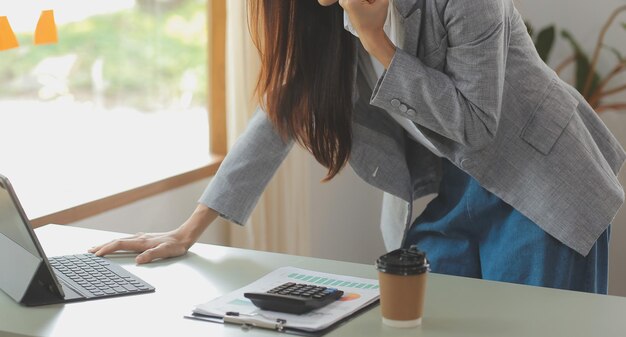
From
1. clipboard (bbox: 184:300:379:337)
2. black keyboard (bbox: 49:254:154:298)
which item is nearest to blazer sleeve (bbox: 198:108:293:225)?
black keyboard (bbox: 49:254:154:298)

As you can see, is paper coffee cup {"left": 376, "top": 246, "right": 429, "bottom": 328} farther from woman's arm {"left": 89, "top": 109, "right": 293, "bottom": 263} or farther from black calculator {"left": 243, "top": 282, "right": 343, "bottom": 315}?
woman's arm {"left": 89, "top": 109, "right": 293, "bottom": 263}

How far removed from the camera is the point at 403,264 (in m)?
1.30

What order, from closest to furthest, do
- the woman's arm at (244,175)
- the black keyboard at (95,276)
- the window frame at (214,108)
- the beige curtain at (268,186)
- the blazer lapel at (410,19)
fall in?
1. the black keyboard at (95,276)
2. the blazer lapel at (410,19)
3. the woman's arm at (244,175)
4. the window frame at (214,108)
5. the beige curtain at (268,186)

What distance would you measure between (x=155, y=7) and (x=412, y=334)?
1.96 metres

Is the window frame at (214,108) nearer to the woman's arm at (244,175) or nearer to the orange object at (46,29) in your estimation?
the orange object at (46,29)

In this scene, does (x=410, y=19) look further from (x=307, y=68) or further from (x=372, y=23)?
(x=307, y=68)

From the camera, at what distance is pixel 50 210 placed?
2541mm

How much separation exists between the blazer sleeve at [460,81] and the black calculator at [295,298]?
0.32m

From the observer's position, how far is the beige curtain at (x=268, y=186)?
3107mm

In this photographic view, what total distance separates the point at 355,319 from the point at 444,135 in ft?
1.27

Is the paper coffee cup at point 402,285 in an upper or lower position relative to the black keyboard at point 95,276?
upper

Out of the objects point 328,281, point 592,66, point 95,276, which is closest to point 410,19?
point 328,281

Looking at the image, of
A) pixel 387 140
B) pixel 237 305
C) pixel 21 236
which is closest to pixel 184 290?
pixel 237 305

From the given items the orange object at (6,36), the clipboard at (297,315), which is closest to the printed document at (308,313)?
the clipboard at (297,315)
